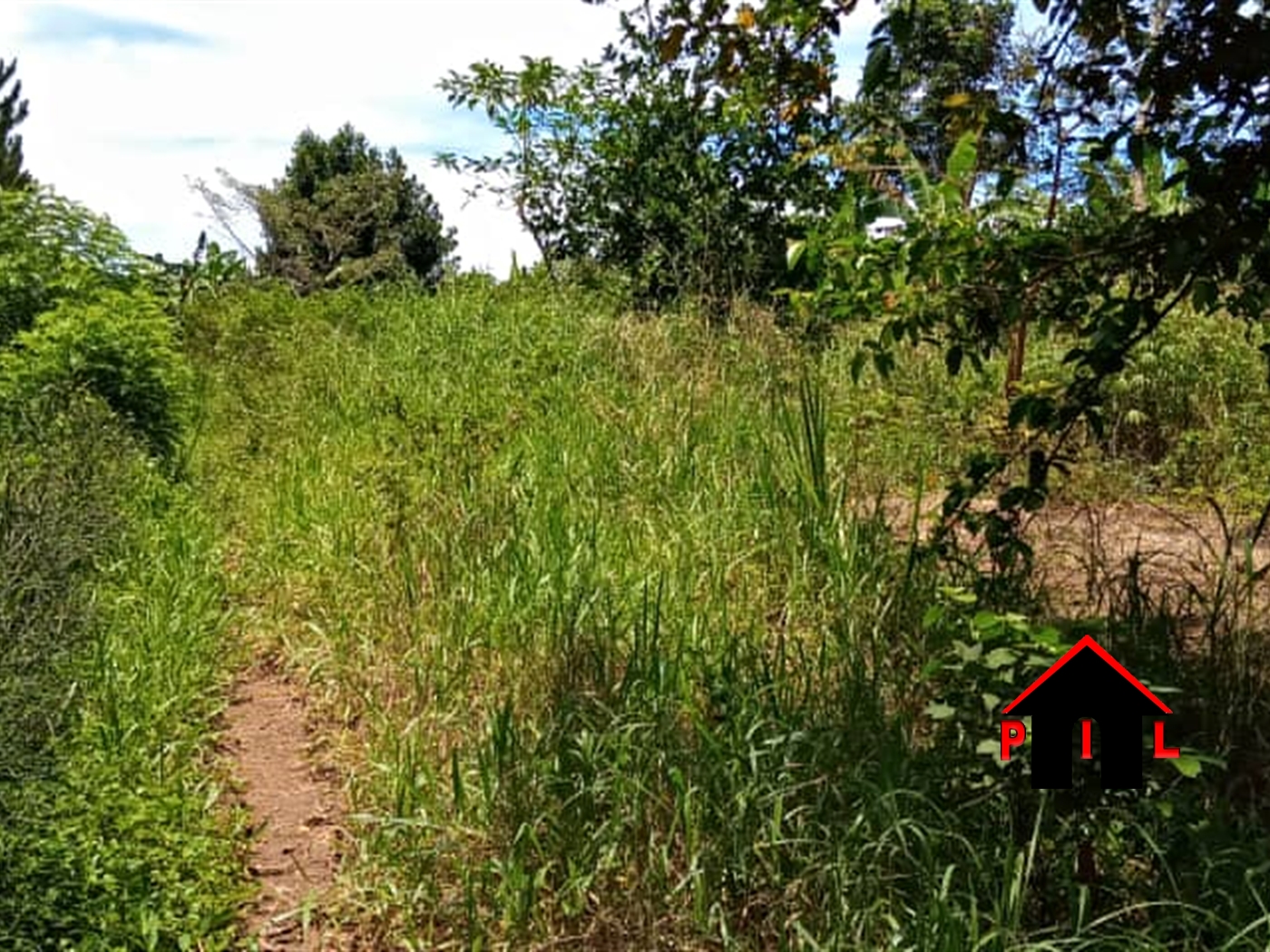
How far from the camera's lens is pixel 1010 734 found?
207cm

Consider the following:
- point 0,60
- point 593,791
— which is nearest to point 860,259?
point 593,791

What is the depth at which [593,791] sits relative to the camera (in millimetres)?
A: 2504

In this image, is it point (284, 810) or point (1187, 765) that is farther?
point (284, 810)

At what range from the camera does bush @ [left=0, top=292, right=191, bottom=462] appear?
5648 mm

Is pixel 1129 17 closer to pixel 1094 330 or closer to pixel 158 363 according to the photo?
pixel 1094 330

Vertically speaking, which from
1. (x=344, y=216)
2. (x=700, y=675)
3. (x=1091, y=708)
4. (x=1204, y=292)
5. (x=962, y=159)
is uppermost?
(x=344, y=216)

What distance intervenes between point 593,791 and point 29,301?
543cm

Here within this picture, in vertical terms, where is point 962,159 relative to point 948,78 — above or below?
below

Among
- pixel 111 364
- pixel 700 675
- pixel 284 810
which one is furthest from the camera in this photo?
pixel 111 364

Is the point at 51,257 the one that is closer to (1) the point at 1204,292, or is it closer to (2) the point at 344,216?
(1) the point at 1204,292

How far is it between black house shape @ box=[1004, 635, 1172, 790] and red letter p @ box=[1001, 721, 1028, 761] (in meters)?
0.03

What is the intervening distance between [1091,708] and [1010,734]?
15cm

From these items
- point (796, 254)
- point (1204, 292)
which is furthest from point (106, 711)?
point (1204, 292)

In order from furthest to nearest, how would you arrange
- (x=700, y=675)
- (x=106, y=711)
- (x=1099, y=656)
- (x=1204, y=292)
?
(x=106, y=711)
(x=700, y=675)
(x=1204, y=292)
(x=1099, y=656)
